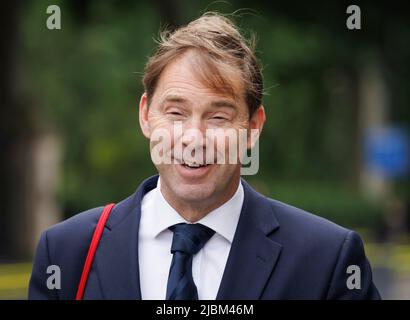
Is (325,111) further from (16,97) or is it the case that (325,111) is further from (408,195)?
(16,97)

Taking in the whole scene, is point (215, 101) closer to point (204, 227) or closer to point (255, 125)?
point (255, 125)

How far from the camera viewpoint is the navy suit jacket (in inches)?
114

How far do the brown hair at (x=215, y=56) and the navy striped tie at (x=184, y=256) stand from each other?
0.42 m

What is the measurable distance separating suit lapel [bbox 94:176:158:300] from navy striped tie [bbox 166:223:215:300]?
115 mm

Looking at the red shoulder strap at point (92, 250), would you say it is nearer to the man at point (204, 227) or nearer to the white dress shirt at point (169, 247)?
the man at point (204, 227)

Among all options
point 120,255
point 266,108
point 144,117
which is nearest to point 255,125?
point 144,117

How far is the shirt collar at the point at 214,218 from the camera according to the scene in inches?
119

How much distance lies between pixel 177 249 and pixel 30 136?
1454cm

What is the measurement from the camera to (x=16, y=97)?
17.0m

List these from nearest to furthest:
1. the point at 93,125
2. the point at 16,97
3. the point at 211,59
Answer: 1. the point at 211,59
2. the point at 16,97
3. the point at 93,125

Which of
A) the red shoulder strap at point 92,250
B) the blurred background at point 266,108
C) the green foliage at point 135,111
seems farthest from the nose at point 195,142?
the green foliage at point 135,111

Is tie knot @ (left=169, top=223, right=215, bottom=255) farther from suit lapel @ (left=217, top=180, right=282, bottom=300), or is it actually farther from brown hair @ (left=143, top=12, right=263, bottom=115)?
brown hair @ (left=143, top=12, right=263, bottom=115)
